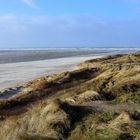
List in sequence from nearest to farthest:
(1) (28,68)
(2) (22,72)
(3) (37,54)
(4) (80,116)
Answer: (4) (80,116) → (2) (22,72) → (1) (28,68) → (3) (37,54)

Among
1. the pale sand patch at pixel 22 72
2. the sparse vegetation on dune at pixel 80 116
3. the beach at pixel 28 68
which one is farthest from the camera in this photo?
the beach at pixel 28 68

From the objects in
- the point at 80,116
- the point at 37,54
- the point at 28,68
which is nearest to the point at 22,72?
the point at 28,68

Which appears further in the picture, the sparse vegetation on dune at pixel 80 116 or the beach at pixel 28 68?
the beach at pixel 28 68

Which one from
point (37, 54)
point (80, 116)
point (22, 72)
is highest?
point (80, 116)

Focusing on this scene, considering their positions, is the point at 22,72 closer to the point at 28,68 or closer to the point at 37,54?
the point at 28,68

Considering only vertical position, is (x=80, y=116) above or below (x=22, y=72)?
above

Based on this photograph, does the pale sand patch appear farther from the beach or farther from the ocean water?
the ocean water

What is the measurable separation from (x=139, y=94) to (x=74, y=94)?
3224 mm

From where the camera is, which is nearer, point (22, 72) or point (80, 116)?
point (80, 116)

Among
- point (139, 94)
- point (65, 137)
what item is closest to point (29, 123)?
point (65, 137)

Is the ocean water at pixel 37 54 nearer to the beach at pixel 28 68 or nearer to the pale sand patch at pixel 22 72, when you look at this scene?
the beach at pixel 28 68

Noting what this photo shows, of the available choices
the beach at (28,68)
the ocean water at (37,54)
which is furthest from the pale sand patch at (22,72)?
the ocean water at (37,54)

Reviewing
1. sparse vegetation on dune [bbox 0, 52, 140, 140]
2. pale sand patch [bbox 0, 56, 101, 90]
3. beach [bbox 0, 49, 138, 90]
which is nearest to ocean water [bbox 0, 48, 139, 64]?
beach [bbox 0, 49, 138, 90]

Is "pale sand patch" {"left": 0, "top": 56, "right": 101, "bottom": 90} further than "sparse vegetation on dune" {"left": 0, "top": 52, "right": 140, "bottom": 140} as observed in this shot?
Yes
